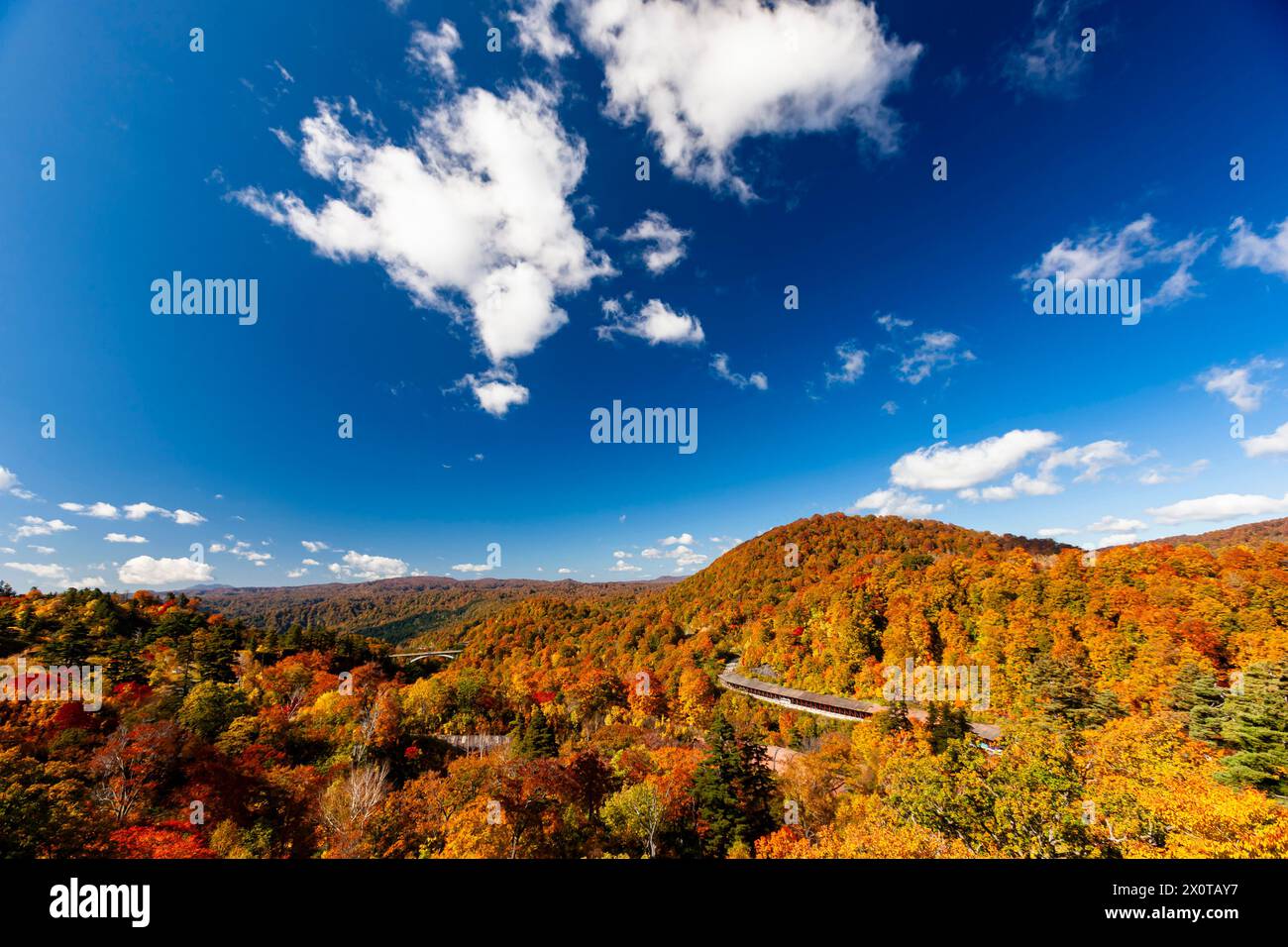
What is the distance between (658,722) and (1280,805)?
27.8m

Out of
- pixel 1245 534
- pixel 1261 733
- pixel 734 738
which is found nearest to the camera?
pixel 1261 733

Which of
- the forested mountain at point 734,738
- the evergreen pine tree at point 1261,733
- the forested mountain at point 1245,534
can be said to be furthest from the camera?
the forested mountain at point 1245,534

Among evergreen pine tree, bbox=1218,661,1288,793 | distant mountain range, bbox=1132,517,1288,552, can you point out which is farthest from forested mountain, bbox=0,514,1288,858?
distant mountain range, bbox=1132,517,1288,552

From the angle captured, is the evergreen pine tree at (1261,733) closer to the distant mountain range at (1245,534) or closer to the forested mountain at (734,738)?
the forested mountain at (734,738)

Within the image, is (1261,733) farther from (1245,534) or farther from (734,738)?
(1245,534)

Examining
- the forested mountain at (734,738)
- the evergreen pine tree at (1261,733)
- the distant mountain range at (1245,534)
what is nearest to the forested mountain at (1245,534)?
the distant mountain range at (1245,534)

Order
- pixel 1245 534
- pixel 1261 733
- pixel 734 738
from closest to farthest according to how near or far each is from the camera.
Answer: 1. pixel 1261 733
2. pixel 734 738
3. pixel 1245 534

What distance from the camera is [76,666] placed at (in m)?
21.9

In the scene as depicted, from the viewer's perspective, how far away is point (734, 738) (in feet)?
60.6

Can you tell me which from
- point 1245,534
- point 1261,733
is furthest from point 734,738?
point 1245,534

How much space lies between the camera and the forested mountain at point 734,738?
10.7m

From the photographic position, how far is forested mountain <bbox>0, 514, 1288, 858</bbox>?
10.7 m
